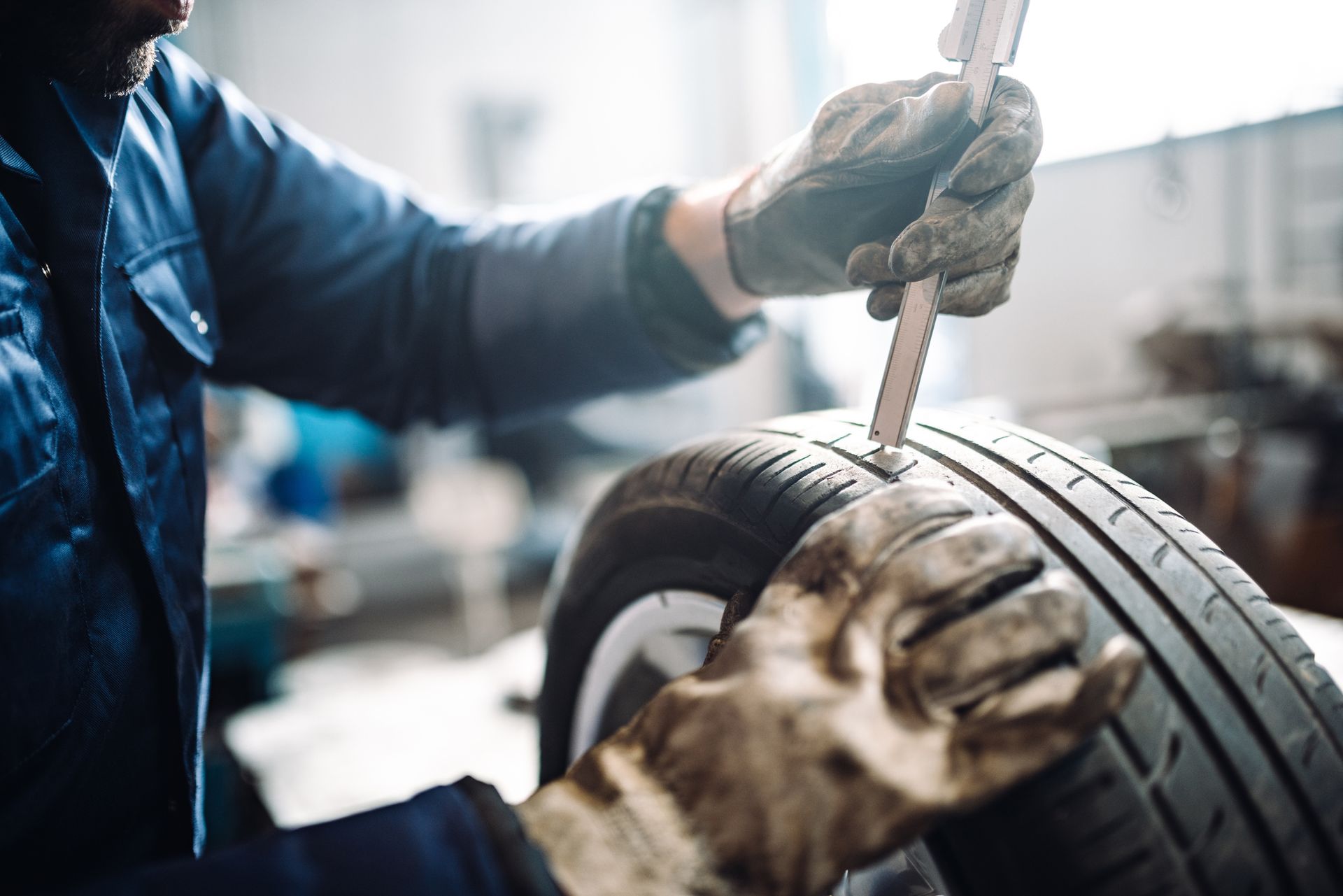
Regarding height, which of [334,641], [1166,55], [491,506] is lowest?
[334,641]

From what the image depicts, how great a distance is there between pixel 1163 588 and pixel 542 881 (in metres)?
0.34

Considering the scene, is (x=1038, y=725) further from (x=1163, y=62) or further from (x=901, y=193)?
(x=1163, y=62)

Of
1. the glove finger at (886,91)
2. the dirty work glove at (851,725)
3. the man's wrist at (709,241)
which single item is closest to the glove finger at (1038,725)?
the dirty work glove at (851,725)

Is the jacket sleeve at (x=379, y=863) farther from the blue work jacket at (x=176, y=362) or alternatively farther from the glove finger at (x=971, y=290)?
the glove finger at (x=971, y=290)

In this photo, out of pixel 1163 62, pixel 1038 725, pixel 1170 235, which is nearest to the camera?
pixel 1038 725

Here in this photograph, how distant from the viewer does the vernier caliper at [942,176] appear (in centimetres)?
51

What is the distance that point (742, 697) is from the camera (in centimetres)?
38

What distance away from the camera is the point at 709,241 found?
79 centimetres

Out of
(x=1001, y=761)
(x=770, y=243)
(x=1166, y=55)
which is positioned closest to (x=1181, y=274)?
(x=1166, y=55)

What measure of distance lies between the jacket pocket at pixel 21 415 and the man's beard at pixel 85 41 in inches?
7.4

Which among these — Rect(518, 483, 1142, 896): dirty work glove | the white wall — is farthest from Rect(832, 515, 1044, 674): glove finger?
the white wall

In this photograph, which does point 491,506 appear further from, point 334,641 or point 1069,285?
point 1069,285

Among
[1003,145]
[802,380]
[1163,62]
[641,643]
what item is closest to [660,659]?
[641,643]

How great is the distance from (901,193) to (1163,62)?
1264mm
